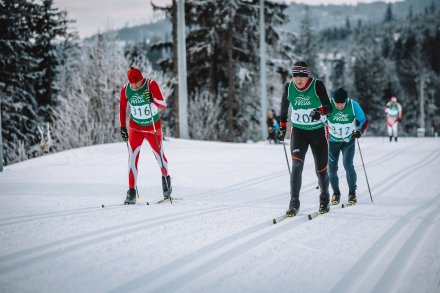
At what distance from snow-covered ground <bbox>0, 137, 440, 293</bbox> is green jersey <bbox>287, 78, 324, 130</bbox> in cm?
124

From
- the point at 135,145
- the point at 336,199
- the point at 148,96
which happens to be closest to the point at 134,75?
the point at 148,96

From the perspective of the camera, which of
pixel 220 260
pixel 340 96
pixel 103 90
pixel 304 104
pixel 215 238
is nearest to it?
pixel 220 260

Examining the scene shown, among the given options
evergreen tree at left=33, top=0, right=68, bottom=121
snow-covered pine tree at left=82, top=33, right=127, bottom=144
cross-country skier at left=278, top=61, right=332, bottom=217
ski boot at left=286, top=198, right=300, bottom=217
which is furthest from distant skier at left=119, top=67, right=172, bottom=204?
evergreen tree at left=33, top=0, right=68, bottom=121

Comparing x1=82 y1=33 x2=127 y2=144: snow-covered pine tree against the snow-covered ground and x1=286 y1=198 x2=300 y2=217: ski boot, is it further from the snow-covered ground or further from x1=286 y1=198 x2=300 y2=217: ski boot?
x1=286 y1=198 x2=300 y2=217: ski boot

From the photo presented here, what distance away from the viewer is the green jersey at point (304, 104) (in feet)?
19.3

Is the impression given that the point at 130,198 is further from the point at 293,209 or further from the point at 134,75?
the point at 293,209

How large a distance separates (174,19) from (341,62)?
9737 centimetres

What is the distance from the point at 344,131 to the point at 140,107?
3.21m

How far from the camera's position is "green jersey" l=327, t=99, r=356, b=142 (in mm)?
6934

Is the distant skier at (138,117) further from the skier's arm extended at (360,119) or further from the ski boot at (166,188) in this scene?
the skier's arm extended at (360,119)

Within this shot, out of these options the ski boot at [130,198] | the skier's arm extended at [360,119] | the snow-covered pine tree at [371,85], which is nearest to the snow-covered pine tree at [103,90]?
the ski boot at [130,198]

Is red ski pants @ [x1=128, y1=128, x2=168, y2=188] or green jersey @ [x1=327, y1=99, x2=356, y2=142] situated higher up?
green jersey @ [x1=327, y1=99, x2=356, y2=142]

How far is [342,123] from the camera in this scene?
6.93 meters

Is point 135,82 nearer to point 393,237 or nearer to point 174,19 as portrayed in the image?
point 393,237
